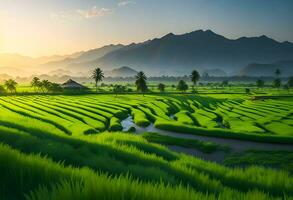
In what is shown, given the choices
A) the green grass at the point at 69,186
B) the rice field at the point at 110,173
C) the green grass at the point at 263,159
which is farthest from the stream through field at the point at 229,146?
the green grass at the point at 69,186

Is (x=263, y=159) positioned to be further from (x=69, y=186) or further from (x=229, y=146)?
(x=69, y=186)

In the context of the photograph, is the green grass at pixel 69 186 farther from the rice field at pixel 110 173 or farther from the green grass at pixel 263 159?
the green grass at pixel 263 159

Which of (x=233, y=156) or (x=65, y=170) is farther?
(x=233, y=156)

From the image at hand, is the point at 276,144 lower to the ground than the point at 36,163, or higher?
lower

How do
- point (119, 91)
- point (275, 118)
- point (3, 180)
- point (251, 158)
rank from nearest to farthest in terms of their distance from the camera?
point (3, 180) < point (251, 158) < point (275, 118) < point (119, 91)

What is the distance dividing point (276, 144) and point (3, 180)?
166ft

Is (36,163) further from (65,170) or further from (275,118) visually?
(275,118)

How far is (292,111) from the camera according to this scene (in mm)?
90438

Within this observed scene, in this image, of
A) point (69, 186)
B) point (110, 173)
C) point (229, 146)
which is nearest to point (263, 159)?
point (229, 146)

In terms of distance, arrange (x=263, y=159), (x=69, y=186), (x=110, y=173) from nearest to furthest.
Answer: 1. (x=69, y=186)
2. (x=110, y=173)
3. (x=263, y=159)

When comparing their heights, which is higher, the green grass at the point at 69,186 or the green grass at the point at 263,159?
the green grass at the point at 69,186

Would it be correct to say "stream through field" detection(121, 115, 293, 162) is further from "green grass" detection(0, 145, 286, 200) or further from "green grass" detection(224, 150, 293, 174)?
"green grass" detection(0, 145, 286, 200)

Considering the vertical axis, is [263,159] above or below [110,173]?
below

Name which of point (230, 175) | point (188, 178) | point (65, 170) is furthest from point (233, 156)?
point (65, 170)
